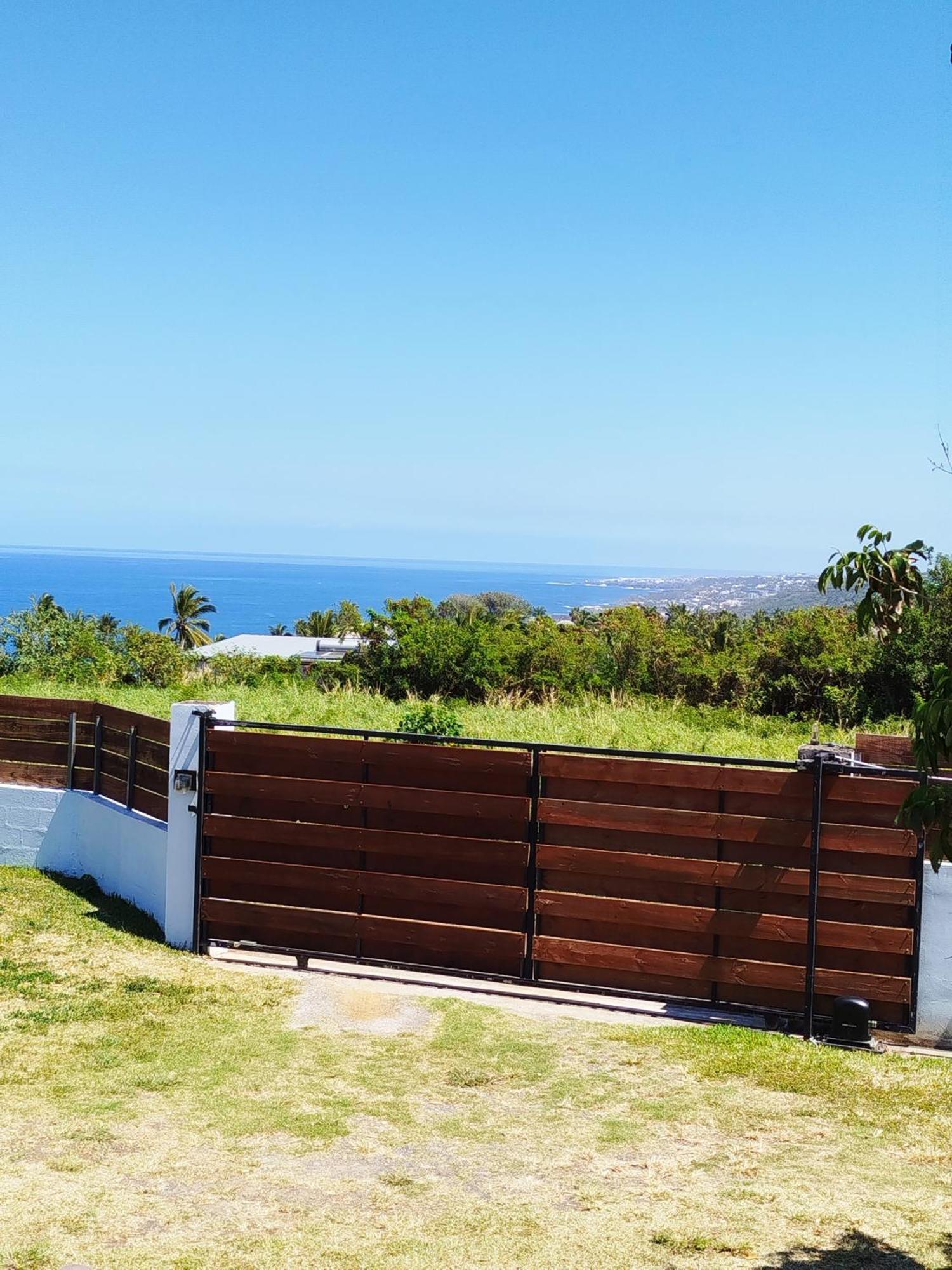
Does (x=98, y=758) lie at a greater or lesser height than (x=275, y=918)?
greater

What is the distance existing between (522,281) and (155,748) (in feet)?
82.5

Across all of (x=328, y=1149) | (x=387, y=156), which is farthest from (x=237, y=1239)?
(x=387, y=156)

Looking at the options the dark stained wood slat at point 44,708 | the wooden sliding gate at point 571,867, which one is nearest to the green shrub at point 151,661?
the dark stained wood slat at point 44,708

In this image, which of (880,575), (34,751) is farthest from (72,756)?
(880,575)

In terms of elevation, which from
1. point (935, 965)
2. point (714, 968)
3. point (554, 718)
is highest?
point (554, 718)

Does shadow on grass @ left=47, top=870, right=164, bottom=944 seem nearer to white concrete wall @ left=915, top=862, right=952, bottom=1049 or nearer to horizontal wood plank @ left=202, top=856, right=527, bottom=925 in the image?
horizontal wood plank @ left=202, top=856, right=527, bottom=925

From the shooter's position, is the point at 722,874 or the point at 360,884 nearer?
the point at 722,874

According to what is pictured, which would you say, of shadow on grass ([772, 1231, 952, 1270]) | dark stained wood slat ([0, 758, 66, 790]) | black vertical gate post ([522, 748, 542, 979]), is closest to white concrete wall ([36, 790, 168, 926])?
dark stained wood slat ([0, 758, 66, 790])

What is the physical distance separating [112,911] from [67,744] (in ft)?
6.37

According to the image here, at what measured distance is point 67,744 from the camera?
32.3ft

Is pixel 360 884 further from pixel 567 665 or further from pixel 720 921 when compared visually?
pixel 567 665

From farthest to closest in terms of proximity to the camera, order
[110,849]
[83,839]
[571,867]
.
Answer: [83,839], [110,849], [571,867]

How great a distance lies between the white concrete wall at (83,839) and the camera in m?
8.69

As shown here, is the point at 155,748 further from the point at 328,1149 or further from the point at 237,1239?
the point at 237,1239
